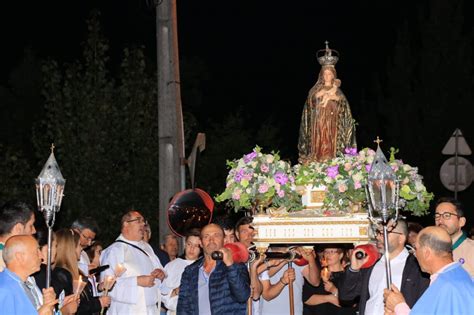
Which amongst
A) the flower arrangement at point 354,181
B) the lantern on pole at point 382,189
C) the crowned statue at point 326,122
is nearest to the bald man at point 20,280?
the lantern on pole at point 382,189

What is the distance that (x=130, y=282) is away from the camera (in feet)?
40.8

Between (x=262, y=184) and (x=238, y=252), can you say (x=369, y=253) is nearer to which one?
(x=238, y=252)

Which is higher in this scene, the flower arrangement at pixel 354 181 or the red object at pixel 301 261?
the flower arrangement at pixel 354 181

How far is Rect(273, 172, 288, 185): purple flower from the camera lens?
34.0 ft

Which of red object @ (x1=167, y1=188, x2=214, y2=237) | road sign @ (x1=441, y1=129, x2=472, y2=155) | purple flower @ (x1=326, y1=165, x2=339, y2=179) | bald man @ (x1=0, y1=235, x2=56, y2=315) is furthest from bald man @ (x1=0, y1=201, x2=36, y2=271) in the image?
road sign @ (x1=441, y1=129, x2=472, y2=155)

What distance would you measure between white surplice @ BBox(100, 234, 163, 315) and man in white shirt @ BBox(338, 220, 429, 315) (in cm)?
351

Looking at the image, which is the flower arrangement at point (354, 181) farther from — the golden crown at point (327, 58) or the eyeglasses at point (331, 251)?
the golden crown at point (327, 58)

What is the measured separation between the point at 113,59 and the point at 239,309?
23.1 metres

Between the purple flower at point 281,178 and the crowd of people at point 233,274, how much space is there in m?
0.68

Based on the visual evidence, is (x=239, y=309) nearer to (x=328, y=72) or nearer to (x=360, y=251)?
(x=360, y=251)

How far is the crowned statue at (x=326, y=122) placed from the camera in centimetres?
1103

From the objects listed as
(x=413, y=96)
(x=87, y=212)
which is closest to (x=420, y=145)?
(x=413, y=96)

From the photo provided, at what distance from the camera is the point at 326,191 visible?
34.1ft

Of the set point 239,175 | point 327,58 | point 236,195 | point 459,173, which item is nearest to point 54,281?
point 236,195
